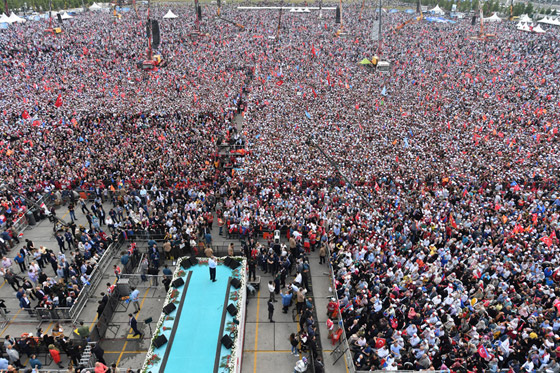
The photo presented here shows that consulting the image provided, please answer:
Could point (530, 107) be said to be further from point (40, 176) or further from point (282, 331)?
point (40, 176)

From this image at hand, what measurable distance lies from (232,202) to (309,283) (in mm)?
7448

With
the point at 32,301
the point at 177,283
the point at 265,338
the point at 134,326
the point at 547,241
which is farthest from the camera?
the point at 547,241

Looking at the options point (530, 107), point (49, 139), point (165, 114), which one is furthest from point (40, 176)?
point (530, 107)

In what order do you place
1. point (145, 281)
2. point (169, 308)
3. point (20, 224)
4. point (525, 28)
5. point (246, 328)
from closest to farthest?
point (169, 308) < point (246, 328) < point (145, 281) < point (20, 224) < point (525, 28)

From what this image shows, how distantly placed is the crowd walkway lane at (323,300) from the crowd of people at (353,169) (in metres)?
1.10

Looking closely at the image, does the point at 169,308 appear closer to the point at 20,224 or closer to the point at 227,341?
the point at 227,341

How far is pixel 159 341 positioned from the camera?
12945 millimetres

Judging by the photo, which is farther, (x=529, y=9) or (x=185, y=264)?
(x=529, y=9)

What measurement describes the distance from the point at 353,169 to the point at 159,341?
1786 centimetres

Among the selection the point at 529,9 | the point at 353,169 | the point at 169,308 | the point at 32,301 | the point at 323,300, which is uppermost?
the point at 529,9

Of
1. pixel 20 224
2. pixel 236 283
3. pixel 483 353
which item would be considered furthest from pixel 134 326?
pixel 483 353

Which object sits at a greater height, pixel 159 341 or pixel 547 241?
pixel 547 241

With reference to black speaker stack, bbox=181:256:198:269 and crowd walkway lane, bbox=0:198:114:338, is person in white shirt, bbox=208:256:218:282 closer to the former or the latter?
black speaker stack, bbox=181:256:198:269

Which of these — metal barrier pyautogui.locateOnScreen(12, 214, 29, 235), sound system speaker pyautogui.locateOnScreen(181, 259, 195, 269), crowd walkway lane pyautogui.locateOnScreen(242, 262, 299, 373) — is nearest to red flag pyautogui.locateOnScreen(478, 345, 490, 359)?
crowd walkway lane pyautogui.locateOnScreen(242, 262, 299, 373)
